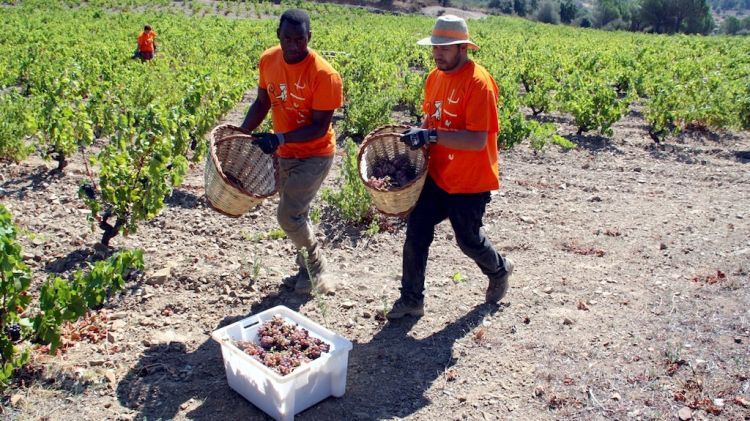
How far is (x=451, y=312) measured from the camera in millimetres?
4598

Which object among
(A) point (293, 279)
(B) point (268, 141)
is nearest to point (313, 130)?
(B) point (268, 141)

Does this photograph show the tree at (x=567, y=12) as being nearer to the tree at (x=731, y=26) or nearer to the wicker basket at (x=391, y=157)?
the tree at (x=731, y=26)

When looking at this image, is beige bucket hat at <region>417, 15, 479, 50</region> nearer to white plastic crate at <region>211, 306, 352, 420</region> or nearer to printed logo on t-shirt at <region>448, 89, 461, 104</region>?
printed logo on t-shirt at <region>448, 89, 461, 104</region>

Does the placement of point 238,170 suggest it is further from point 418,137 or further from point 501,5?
point 501,5

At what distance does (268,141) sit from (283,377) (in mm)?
1402

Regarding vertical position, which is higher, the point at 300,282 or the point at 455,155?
the point at 455,155

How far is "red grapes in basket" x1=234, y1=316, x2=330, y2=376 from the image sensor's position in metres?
3.33

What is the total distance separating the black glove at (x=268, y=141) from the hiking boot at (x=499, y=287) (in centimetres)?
170

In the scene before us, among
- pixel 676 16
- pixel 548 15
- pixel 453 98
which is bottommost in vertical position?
pixel 548 15

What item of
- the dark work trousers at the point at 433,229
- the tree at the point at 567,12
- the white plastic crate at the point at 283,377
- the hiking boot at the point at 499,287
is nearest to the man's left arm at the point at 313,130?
the dark work trousers at the point at 433,229

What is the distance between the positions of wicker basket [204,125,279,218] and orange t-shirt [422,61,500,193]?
1.05 m

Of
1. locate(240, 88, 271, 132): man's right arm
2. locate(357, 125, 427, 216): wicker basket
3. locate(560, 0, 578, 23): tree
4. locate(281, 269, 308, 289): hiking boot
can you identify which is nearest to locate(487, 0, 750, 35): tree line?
locate(560, 0, 578, 23): tree

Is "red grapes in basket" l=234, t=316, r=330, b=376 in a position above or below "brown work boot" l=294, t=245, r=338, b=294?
above

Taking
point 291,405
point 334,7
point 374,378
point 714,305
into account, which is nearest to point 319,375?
point 291,405
